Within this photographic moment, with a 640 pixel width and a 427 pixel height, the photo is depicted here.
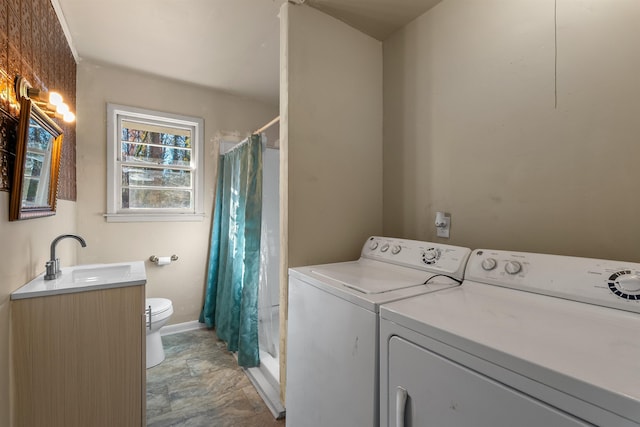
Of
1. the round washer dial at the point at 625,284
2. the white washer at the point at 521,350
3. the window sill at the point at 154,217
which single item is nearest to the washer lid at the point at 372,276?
the white washer at the point at 521,350

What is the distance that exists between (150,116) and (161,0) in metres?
1.19

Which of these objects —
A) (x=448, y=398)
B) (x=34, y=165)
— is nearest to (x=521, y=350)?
(x=448, y=398)

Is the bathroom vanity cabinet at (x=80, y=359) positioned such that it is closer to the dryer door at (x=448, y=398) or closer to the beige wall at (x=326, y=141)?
the beige wall at (x=326, y=141)

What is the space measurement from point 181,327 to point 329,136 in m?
2.33

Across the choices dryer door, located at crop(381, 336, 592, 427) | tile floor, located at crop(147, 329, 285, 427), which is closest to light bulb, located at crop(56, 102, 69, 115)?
tile floor, located at crop(147, 329, 285, 427)

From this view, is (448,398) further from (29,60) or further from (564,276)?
(29,60)

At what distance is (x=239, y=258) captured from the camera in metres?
2.23

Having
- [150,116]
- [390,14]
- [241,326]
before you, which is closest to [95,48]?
[150,116]

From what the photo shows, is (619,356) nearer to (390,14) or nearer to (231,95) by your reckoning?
(390,14)

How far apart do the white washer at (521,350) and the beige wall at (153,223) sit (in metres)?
2.40

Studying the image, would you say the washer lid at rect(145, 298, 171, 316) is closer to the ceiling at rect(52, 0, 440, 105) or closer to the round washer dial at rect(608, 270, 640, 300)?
the ceiling at rect(52, 0, 440, 105)

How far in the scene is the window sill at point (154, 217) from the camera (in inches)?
95.6

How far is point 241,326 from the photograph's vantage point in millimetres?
2072

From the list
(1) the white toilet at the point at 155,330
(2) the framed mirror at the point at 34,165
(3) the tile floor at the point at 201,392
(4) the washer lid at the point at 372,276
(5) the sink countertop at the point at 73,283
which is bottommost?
(3) the tile floor at the point at 201,392
